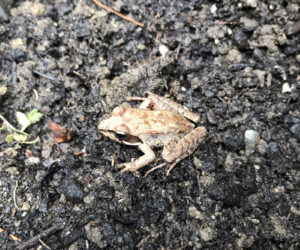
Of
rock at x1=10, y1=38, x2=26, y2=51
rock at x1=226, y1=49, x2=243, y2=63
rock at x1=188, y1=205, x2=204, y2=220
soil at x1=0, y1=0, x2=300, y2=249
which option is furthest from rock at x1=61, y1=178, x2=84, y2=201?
rock at x1=226, y1=49, x2=243, y2=63

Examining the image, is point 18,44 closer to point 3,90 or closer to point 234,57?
point 3,90

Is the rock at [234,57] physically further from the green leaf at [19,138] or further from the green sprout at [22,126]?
the green leaf at [19,138]

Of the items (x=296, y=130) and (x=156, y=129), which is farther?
(x=296, y=130)

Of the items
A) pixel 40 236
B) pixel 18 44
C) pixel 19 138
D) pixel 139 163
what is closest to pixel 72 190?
A: pixel 40 236

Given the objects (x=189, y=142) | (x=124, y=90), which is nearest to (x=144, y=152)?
(x=189, y=142)

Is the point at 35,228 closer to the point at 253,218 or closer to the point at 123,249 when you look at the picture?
the point at 123,249

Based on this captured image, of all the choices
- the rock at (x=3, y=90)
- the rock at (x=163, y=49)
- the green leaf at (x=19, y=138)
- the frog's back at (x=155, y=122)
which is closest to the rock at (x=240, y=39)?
the rock at (x=163, y=49)
